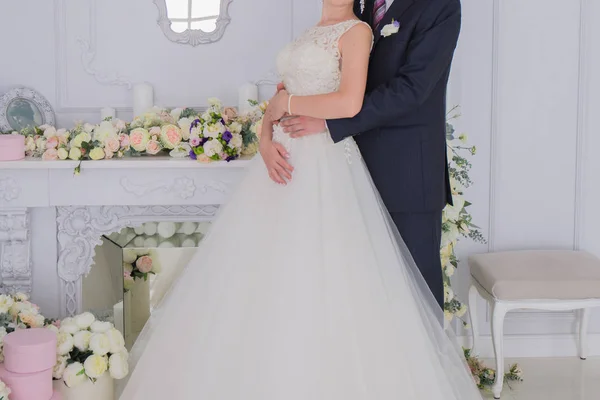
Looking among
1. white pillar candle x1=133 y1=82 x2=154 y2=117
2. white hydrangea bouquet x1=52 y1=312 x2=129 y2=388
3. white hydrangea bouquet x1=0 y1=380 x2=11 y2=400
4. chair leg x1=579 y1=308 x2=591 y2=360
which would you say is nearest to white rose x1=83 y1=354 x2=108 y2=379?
white hydrangea bouquet x1=52 y1=312 x2=129 y2=388

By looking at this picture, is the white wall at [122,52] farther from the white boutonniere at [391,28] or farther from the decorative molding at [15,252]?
the white boutonniere at [391,28]

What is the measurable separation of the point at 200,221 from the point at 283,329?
1593 millimetres

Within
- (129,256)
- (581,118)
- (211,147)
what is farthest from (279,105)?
(581,118)

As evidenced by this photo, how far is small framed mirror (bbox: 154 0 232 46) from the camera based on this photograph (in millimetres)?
3748

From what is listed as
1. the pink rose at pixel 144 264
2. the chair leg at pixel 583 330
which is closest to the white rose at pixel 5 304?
the pink rose at pixel 144 264

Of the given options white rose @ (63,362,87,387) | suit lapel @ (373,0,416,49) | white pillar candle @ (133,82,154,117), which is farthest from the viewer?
white pillar candle @ (133,82,154,117)

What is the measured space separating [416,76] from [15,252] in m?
2.30

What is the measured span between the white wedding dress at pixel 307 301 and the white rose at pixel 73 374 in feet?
0.76

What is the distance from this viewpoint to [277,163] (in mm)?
2518

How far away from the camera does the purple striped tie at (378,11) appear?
267cm

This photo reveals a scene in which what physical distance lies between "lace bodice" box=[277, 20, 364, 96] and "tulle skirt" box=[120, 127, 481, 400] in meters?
0.19

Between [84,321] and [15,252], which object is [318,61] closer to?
[84,321]

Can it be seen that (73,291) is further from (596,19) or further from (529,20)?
(596,19)

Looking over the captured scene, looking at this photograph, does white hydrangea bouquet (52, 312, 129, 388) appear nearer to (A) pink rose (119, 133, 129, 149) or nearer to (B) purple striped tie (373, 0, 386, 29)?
(A) pink rose (119, 133, 129, 149)
